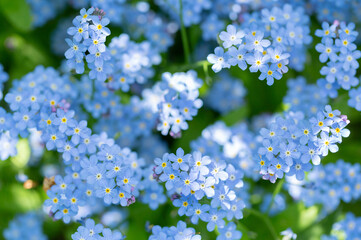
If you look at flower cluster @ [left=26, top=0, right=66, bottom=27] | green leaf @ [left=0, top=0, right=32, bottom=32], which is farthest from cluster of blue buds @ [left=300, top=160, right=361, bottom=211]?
flower cluster @ [left=26, top=0, right=66, bottom=27]

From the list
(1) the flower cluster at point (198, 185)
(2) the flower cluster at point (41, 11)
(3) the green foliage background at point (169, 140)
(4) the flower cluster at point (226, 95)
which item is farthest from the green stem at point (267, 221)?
(2) the flower cluster at point (41, 11)

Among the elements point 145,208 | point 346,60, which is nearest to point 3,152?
point 145,208

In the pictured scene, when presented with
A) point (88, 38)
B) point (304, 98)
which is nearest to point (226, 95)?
point (304, 98)

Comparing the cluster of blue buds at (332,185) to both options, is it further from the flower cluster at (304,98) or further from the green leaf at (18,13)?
the green leaf at (18,13)

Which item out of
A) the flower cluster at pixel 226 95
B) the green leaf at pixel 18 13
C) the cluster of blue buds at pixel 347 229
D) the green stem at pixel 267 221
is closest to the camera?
the green stem at pixel 267 221

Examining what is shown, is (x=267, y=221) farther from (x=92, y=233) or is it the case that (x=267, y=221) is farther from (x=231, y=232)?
(x=92, y=233)

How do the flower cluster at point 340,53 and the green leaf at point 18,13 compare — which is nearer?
the flower cluster at point 340,53

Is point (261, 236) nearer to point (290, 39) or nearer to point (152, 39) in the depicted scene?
point (290, 39)
